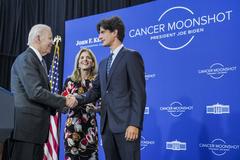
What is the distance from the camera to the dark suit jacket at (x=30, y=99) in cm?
259

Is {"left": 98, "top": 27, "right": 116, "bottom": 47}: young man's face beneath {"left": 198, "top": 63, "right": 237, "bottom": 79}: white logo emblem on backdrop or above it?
above

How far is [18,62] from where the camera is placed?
2725mm

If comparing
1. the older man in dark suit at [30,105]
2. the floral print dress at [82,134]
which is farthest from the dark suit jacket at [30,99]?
the floral print dress at [82,134]

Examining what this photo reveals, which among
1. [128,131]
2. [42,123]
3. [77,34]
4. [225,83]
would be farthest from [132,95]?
[77,34]

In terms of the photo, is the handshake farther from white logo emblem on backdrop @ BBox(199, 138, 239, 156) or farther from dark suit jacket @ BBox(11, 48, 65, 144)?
white logo emblem on backdrop @ BBox(199, 138, 239, 156)

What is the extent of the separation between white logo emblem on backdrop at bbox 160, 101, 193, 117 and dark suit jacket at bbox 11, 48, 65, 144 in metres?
1.47

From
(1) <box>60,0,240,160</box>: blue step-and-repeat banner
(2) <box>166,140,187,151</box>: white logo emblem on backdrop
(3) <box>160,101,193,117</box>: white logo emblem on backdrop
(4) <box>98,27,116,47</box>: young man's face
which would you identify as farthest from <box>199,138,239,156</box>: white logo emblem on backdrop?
(4) <box>98,27,116,47</box>: young man's face

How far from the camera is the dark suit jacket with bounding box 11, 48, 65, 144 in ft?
8.48

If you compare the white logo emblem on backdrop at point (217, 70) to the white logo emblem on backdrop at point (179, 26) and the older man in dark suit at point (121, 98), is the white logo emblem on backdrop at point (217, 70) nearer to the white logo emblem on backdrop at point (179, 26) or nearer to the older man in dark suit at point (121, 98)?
the white logo emblem on backdrop at point (179, 26)

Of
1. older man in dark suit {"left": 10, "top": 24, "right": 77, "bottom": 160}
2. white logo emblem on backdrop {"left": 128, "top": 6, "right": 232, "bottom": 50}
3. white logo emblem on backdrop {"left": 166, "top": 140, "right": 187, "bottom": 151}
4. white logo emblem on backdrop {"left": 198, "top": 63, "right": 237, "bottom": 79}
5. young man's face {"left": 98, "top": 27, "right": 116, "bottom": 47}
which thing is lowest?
white logo emblem on backdrop {"left": 166, "top": 140, "right": 187, "bottom": 151}

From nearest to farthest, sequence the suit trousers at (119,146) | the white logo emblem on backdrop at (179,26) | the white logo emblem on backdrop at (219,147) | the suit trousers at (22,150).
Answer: the suit trousers at (119,146)
the suit trousers at (22,150)
the white logo emblem on backdrop at (219,147)
the white logo emblem on backdrop at (179,26)

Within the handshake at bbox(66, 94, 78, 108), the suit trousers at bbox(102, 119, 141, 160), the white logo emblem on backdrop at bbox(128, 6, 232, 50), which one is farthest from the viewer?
the white logo emblem on backdrop at bbox(128, 6, 232, 50)

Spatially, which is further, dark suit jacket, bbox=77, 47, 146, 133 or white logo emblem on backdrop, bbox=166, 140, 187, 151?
white logo emblem on backdrop, bbox=166, 140, 187, 151

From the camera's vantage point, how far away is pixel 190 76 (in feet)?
12.0
